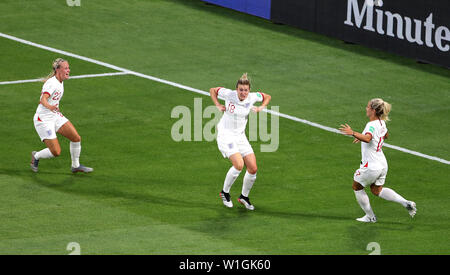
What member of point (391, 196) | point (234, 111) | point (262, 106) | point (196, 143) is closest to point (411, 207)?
point (391, 196)

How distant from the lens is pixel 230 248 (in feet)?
52.4

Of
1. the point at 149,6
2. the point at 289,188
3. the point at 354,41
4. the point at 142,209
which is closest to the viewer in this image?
the point at 142,209

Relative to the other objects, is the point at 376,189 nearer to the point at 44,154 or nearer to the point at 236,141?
the point at 236,141

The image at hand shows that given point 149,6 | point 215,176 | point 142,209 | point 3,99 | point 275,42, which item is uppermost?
point 149,6

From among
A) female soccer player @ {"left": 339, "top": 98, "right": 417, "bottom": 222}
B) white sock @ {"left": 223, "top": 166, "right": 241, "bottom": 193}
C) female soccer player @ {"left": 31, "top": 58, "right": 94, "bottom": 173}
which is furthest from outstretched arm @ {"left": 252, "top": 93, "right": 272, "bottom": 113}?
female soccer player @ {"left": 31, "top": 58, "right": 94, "bottom": 173}

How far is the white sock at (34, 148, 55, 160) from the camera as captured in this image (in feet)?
63.7

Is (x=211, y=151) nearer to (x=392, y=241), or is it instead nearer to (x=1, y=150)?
(x=1, y=150)

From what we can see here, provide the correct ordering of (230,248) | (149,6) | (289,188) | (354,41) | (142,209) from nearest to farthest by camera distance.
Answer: (230,248) → (142,209) → (289,188) → (354,41) → (149,6)

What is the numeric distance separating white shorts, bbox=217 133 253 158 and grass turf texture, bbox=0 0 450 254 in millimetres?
976

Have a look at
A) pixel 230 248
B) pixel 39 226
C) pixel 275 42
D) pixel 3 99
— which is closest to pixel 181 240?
pixel 230 248

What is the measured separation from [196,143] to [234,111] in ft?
12.5

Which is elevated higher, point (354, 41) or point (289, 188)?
point (354, 41)

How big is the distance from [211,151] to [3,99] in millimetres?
5752

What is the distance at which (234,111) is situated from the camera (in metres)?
17.9
